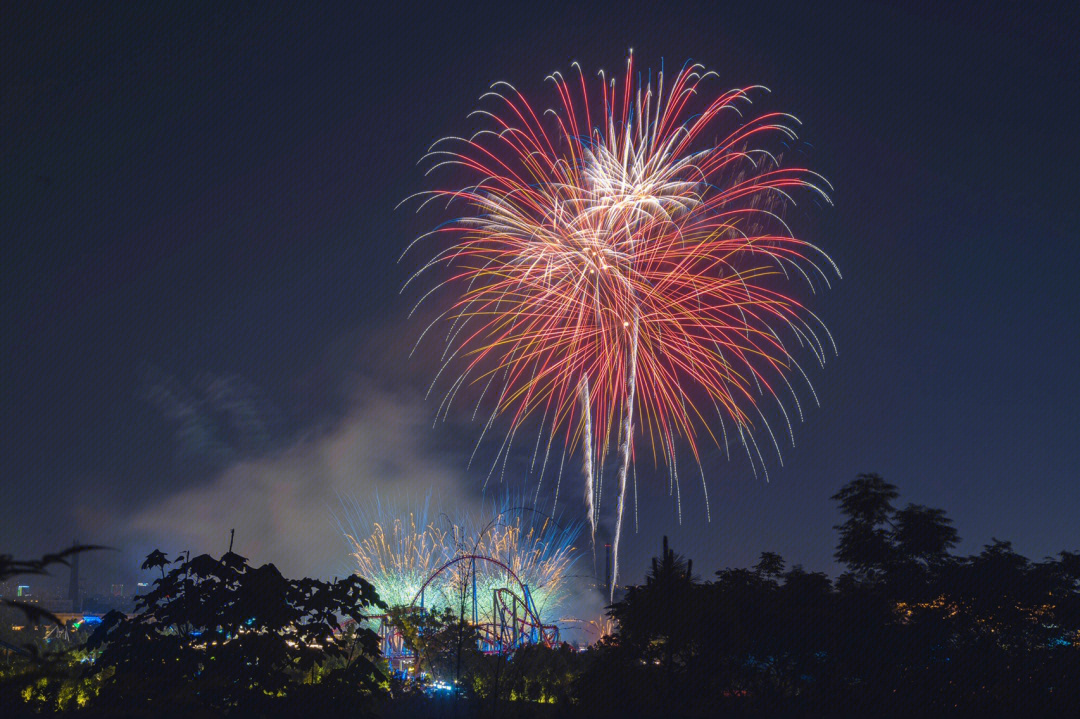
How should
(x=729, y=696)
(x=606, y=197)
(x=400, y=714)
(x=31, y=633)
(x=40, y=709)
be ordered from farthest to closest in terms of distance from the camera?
(x=31, y=633), (x=606, y=197), (x=729, y=696), (x=400, y=714), (x=40, y=709)

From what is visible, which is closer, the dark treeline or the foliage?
the foliage

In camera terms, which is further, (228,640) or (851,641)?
(851,641)

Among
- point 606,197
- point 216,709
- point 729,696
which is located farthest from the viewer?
point 606,197

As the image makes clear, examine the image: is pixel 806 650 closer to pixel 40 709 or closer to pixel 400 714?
pixel 400 714

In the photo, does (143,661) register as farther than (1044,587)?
No

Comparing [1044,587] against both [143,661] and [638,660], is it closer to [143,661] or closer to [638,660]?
[638,660]

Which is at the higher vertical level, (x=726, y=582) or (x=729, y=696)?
(x=726, y=582)

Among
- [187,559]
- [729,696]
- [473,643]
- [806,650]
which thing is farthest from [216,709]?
[473,643]

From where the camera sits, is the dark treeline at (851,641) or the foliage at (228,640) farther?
the dark treeline at (851,641)

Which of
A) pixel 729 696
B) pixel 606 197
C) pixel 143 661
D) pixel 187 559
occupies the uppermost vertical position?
pixel 606 197
